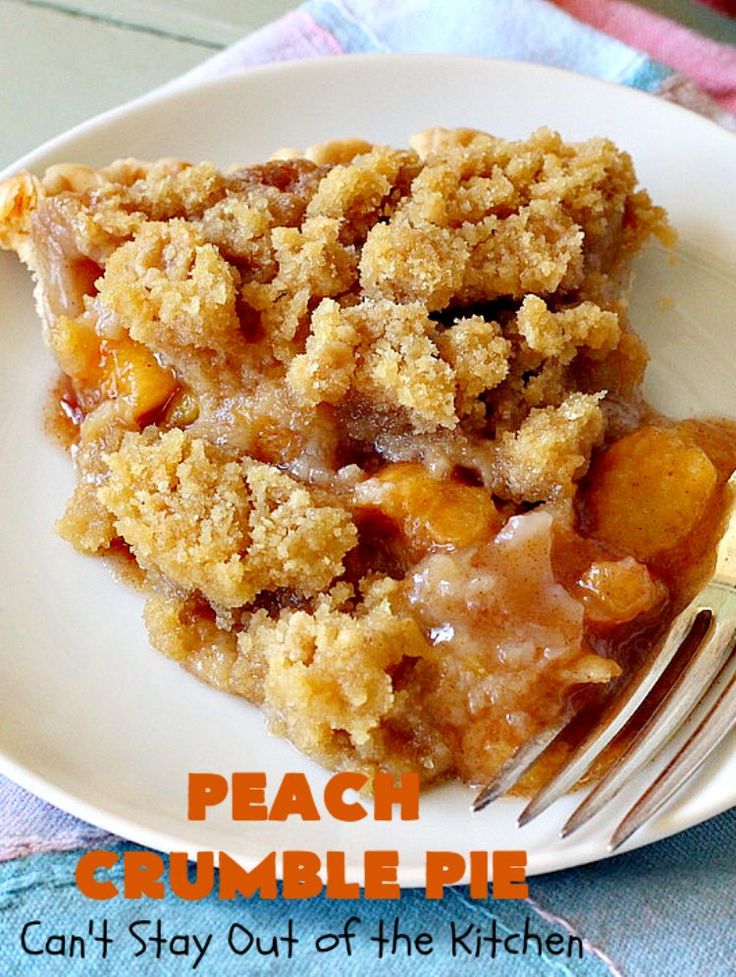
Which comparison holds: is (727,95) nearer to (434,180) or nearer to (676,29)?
(676,29)

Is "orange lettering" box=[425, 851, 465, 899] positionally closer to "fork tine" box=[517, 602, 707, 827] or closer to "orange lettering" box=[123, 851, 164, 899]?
"fork tine" box=[517, 602, 707, 827]

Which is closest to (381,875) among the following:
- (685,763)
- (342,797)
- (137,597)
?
(342,797)

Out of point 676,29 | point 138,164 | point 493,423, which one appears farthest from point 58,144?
point 676,29

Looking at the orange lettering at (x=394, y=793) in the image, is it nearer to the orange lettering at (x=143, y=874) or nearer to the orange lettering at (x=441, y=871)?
the orange lettering at (x=441, y=871)

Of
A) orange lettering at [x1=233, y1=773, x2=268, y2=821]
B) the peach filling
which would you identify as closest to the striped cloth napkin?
orange lettering at [x1=233, y1=773, x2=268, y2=821]

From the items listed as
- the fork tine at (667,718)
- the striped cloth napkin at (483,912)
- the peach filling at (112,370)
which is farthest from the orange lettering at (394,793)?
the peach filling at (112,370)

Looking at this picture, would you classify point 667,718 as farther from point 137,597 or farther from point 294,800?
point 137,597
